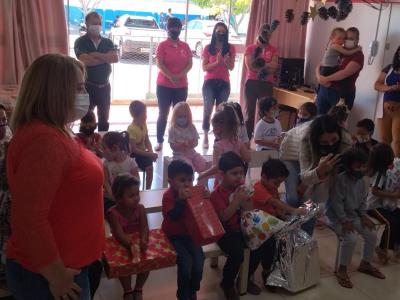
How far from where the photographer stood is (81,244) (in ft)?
4.14

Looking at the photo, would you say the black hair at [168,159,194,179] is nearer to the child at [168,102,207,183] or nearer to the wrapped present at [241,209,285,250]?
the wrapped present at [241,209,285,250]

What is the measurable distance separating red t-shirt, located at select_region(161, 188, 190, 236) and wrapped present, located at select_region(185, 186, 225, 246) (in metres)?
0.04

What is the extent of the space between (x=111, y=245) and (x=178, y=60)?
290 cm

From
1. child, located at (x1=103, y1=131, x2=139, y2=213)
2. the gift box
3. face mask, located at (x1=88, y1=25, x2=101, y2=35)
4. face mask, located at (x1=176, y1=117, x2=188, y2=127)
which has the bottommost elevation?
the gift box

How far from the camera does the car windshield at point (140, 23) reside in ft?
26.1

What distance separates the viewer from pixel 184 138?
3301 mm

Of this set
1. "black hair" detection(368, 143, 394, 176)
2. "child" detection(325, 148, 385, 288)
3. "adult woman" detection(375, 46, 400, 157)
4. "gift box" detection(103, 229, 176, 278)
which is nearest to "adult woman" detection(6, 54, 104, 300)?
"gift box" detection(103, 229, 176, 278)

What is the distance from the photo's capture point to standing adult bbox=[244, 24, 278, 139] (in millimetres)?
5031

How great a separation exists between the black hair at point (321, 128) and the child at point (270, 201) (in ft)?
1.06

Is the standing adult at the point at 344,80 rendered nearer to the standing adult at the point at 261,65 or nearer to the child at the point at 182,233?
the standing adult at the point at 261,65

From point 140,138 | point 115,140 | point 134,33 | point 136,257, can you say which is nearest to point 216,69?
point 140,138

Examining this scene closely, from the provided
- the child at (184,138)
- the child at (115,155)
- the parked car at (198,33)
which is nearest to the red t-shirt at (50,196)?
the child at (115,155)

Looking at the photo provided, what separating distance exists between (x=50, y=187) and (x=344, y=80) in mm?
4077

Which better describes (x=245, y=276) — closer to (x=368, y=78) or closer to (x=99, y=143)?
(x=99, y=143)
